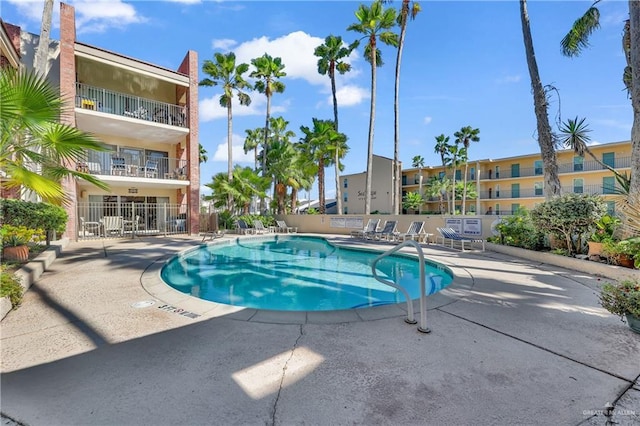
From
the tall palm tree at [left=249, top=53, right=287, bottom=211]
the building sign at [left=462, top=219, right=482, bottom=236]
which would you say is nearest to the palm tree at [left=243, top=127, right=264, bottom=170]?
the tall palm tree at [left=249, top=53, right=287, bottom=211]

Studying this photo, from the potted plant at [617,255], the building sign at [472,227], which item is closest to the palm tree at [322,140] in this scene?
the building sign at [472,227]

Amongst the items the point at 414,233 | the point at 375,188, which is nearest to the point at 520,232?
the point at 414,233

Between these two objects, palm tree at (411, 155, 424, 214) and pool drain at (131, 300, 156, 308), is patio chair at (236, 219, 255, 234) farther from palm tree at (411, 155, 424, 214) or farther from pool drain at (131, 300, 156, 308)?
palm tree at (411, 155, 424, 214)

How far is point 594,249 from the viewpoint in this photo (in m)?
7.59

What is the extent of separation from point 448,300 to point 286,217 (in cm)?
1796

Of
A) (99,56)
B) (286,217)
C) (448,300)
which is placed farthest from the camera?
(286,217)

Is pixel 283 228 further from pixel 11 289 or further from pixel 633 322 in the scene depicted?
pixel 633 322

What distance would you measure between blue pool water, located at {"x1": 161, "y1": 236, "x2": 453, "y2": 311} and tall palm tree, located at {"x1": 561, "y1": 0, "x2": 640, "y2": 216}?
610cm

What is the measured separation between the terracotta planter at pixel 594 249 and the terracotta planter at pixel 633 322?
5.07 metres

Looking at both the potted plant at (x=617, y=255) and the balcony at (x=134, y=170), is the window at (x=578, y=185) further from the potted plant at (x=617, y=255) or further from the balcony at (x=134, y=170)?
the balcony at (x=134, y=170)

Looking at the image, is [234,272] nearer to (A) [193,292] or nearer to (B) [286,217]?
(A) [193,292]

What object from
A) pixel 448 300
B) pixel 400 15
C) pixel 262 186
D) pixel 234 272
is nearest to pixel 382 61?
pixel 400 15

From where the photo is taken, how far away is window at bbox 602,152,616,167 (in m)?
28.2

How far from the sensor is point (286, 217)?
22.1 metres
